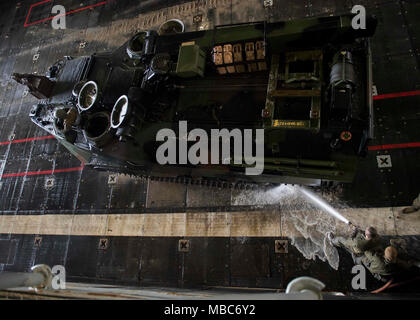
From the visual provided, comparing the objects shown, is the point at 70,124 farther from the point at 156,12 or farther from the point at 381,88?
the point at 381,88

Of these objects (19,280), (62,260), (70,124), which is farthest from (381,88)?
(62,260)

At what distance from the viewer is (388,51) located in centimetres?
953

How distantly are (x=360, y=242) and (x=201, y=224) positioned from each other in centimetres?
437

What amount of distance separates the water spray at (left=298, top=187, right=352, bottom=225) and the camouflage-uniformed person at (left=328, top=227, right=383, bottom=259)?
559 mm

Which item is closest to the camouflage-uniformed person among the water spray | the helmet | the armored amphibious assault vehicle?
the helmet

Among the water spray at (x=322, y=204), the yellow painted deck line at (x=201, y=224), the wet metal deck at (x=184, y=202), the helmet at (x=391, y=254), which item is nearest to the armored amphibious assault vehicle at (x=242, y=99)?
the water spray at (x=322, y=204)

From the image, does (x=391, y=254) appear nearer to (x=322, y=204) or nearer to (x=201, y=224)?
(x=322, y=204)

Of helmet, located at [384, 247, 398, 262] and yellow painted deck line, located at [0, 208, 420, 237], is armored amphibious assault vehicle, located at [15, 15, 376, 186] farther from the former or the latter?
helmet, located at [384, 247, 398, 262]

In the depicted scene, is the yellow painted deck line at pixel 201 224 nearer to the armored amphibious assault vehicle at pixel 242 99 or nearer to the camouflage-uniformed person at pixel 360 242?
the camouflage-uniformed person at pixel 360 242

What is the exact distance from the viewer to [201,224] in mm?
9273

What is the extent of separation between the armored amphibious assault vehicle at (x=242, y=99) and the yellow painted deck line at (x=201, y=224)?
1.16 metres

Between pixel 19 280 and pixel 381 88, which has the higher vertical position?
pixel 381 88

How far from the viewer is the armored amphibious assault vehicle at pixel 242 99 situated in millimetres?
6277

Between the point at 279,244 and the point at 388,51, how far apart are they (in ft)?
22.5
